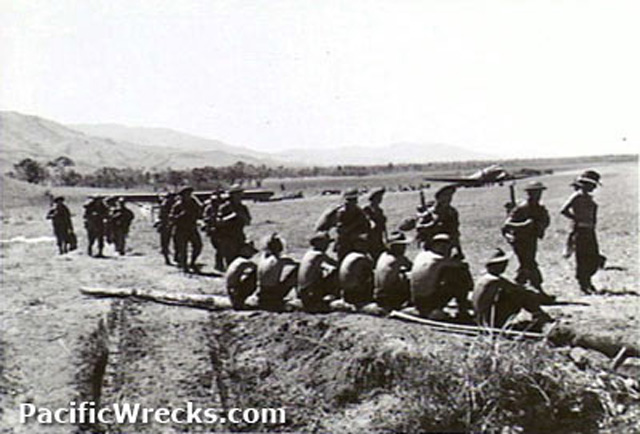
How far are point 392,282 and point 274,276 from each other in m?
1.84

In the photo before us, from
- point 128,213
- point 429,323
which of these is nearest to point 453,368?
point 429,323

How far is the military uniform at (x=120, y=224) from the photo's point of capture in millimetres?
19094

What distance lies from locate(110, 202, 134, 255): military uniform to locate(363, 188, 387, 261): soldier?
9.01 meters

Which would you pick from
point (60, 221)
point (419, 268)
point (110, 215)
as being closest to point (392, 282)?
point (419, 268)

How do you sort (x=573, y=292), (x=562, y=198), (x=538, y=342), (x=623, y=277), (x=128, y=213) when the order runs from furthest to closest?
(x=562, y=198) → (x=128, y=213) → (x=623, y=277) → (x=573, y=292) → (x=538, y=342)

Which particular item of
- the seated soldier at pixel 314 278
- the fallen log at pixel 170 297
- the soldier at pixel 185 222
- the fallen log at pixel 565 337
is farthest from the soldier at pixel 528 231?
the soldier at pixel 185 222

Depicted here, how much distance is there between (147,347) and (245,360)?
4.37 feet

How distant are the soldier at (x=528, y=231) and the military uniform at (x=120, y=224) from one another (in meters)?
11.2

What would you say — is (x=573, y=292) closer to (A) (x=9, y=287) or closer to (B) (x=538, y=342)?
(B) (x=538, y=342)

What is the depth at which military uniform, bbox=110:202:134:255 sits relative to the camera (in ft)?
62.6

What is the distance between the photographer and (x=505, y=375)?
664 centimetres

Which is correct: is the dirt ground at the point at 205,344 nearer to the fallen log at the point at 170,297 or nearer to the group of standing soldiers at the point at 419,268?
the fallen log at the point at 170,297

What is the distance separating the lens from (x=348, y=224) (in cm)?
1080

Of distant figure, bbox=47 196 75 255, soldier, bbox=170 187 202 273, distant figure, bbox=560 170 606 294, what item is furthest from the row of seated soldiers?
distant figure, bbox=47 196 75 255
